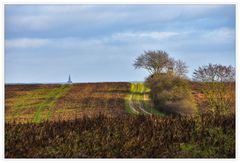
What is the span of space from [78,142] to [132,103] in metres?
1.38

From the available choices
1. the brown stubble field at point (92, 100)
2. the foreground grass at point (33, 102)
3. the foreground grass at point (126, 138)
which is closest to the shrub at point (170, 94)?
the foreground grass at point (126, 138)

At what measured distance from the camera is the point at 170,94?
8.84 m

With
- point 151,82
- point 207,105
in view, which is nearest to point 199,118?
point 207,105

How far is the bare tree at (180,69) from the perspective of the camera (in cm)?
861

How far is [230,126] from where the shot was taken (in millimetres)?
8344

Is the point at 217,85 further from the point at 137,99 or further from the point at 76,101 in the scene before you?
the point at 76,101

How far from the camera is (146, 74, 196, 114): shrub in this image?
345 inches

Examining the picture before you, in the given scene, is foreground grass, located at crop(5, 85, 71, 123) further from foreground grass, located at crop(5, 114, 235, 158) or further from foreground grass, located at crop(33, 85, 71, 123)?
foreground grass, located at crop(5, 114, 235, 158)

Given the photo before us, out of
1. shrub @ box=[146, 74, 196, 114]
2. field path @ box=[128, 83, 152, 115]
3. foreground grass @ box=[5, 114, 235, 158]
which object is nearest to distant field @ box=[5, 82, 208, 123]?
field path @ box=[128, 83, 152, 115]

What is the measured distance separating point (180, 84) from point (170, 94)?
24 centimetres

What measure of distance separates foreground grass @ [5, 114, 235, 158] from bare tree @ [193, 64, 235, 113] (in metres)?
0.26

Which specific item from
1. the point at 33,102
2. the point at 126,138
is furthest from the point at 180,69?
the point at 33,102

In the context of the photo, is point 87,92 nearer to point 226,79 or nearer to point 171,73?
point 171,73

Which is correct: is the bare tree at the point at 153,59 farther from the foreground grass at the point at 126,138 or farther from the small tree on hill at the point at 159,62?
the foreground grass at the point at 126,138
